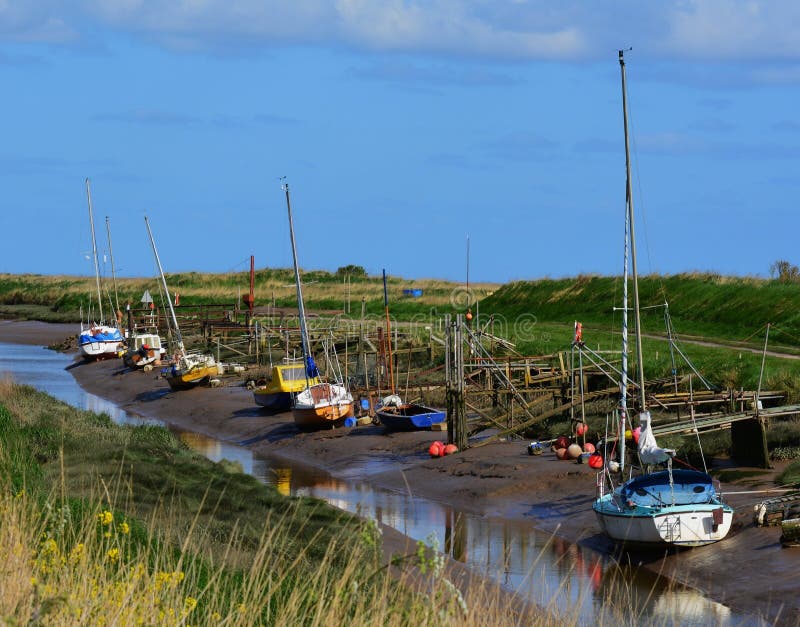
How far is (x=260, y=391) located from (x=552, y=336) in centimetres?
1541

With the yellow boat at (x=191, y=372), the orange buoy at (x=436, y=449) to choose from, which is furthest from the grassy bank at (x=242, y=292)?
the orange buoy at (x=436, y=449)

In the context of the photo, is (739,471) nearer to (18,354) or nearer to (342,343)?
(342,343)

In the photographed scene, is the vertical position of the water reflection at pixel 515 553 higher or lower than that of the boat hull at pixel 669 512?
lower

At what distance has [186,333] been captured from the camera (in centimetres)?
9438

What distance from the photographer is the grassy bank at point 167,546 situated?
29.8ft

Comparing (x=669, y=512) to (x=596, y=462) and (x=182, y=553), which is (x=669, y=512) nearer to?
(x=596, y=462)

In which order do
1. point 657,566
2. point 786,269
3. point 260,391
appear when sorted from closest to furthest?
point 657,566 < point 260,391 < point 786,269

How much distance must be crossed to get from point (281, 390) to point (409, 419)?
32.6 ft

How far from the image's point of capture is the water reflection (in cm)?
2041

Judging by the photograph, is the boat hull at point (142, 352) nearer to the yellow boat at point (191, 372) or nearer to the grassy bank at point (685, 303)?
the yellow boat at point (191, 372)

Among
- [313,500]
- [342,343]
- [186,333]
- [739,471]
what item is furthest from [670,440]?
[186,333]

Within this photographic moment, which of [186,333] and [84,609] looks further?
[186,333]

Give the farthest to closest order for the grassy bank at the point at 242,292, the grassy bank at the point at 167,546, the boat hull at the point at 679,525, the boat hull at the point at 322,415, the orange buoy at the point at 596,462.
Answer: the grassy bank at the point at 242,292 < the boat hull at the point at 322,415 < the orange buoy at the point at 596,462 < the boat hull at the point at 679,525 < the grassy bank at the point at 167,546

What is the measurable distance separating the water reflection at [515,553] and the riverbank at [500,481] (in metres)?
0.63
